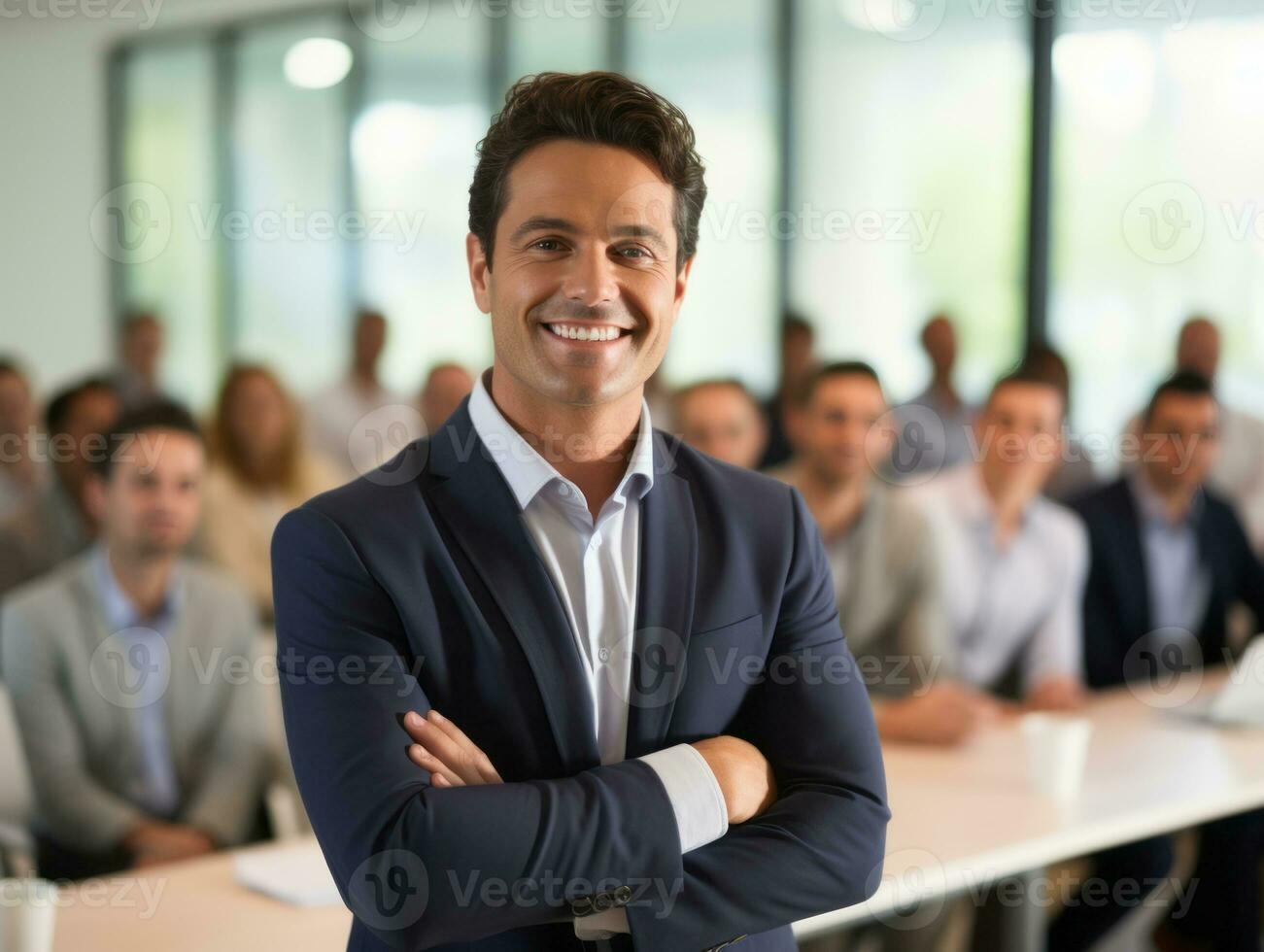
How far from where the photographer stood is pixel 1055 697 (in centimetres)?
332

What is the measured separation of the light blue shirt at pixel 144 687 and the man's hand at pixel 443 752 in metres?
1.91

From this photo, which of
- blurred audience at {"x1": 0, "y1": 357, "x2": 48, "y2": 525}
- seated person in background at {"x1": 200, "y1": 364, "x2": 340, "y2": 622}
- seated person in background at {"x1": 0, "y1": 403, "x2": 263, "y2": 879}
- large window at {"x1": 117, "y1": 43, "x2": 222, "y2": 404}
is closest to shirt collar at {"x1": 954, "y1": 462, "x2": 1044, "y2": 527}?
seated person in background at {"x1": 200, "y1": 364, "x2": 340, "y2": 622}

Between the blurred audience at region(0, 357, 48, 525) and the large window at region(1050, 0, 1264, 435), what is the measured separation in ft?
13.4

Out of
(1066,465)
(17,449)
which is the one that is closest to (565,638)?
(17,449)

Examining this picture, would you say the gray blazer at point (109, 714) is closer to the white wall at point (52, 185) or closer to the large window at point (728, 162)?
the white wall at point (52, 185)

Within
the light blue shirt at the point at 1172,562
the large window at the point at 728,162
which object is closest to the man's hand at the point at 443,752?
the light blue shirt at the point at 1172,562

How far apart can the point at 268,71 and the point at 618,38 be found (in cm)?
192

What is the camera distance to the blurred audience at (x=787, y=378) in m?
5.71

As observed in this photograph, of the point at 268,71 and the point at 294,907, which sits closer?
the point at 294,907

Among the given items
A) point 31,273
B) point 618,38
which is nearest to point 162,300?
point 31,273

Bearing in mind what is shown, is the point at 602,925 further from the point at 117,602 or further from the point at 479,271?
the point at 117,602

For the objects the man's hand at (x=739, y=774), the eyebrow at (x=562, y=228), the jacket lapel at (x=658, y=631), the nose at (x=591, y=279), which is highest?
the eyebrow at (x=562, y=228)

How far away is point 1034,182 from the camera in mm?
5969

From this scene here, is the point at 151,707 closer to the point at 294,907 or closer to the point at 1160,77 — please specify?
the point at 294,907
